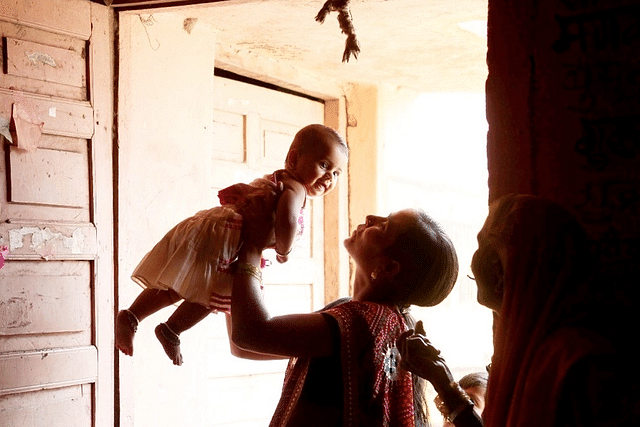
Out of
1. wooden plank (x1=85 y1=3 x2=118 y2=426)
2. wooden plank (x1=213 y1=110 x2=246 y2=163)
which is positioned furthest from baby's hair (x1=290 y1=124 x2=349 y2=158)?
wooden plank (x1=213 y1=110 x2=246 y2=163)

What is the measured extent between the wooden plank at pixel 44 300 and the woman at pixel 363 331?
53.2 inches

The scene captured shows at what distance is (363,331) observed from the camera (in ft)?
6.78

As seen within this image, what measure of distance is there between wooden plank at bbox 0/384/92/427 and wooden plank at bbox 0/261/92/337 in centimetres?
27

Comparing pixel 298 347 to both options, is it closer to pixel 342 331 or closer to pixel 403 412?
pixel 342 331

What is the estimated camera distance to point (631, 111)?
1.71 meters

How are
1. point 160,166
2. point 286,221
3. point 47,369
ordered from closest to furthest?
point 286,221 → point 47,369 → point 160,166

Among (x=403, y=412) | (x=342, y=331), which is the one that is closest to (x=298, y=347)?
(x=342, y=331)

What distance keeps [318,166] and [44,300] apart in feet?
4.45

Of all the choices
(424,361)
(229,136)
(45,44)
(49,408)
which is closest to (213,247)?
(424,361)

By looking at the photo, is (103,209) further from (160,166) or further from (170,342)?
(170,342)

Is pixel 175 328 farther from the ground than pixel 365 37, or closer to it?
closer to it

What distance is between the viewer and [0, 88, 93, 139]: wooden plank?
10.4 feet

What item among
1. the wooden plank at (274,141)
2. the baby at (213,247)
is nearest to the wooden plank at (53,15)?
the baby at (213,247)

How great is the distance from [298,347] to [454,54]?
374 centimetres
